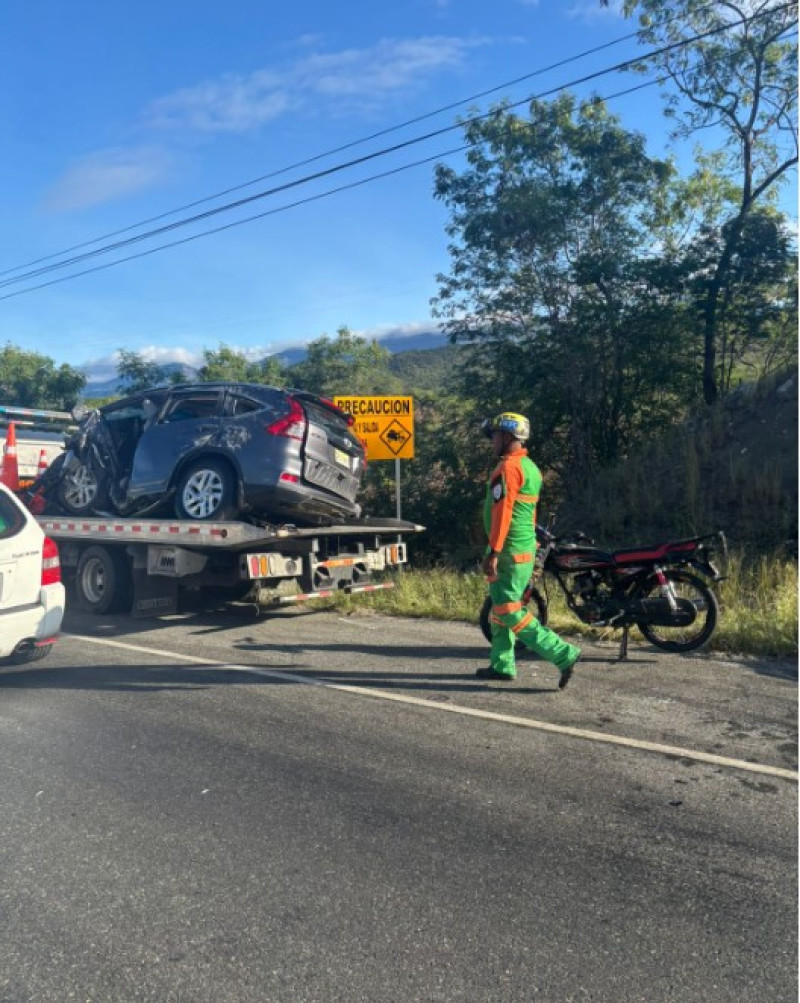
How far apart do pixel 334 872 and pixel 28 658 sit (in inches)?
178

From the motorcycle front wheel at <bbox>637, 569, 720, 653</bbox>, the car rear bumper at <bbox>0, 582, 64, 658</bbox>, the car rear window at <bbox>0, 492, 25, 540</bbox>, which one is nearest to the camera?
the car rear bumper at <bbox>0, 582, 64, 658</bbox>

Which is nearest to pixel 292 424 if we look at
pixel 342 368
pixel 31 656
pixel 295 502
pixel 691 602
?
pixel 295 502

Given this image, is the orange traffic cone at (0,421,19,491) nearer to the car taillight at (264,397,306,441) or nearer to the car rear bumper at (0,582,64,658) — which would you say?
the car taillight at (264,397,306,441)

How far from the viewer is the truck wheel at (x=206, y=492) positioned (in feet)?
27.4

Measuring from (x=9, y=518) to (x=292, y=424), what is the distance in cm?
284

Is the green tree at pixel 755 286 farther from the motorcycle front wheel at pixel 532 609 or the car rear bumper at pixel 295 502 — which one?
the motorcycle front wheel at pixel 532 609

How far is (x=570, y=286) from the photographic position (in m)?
15.1

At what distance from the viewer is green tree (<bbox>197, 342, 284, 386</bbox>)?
30.8 meters

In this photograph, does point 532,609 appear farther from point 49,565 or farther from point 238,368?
point 238,368

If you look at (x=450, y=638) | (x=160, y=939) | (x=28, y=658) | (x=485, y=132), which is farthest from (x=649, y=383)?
(x=160, y=939)

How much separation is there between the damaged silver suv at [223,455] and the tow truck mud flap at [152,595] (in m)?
0.72

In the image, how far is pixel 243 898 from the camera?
122 inches

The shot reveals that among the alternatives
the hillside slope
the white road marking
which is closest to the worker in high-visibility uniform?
the white road marking

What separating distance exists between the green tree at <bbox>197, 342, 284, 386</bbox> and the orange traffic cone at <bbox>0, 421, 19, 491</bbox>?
60.3 ft
